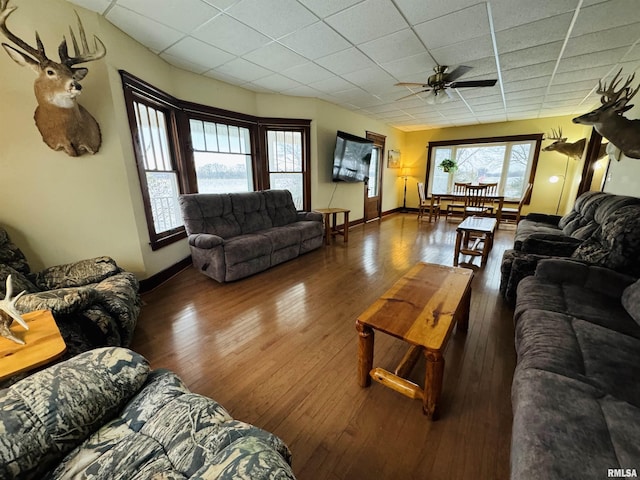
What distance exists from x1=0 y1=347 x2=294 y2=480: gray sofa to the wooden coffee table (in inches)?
30.9

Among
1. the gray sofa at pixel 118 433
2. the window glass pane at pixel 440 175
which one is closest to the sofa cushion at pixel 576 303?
the gray sofa at pixel 118 433

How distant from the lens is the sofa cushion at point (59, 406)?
704mm

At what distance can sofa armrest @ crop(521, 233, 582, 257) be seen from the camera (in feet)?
7.86

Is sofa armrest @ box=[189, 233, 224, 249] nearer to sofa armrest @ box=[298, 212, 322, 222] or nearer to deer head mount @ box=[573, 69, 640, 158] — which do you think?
sofa armrest @ box=[298, 212, 322, 222]

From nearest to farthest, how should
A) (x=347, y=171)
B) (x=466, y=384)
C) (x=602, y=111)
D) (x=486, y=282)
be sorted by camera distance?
(x=466, y=384) → (x=602, y=111) → (x=486, y=282) → (x=347, y=171)

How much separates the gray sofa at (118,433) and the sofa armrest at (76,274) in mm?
1419

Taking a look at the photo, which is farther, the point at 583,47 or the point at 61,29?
the point at 583,47

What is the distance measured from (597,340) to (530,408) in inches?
27.0

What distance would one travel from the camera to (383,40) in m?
2.67

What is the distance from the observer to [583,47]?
277 centimetres

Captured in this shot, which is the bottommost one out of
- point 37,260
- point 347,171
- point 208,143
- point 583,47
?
point 37,260

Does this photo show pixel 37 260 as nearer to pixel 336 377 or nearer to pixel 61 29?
pixel 61 29

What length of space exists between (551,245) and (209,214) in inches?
150

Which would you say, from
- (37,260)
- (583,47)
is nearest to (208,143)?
(37,260)
